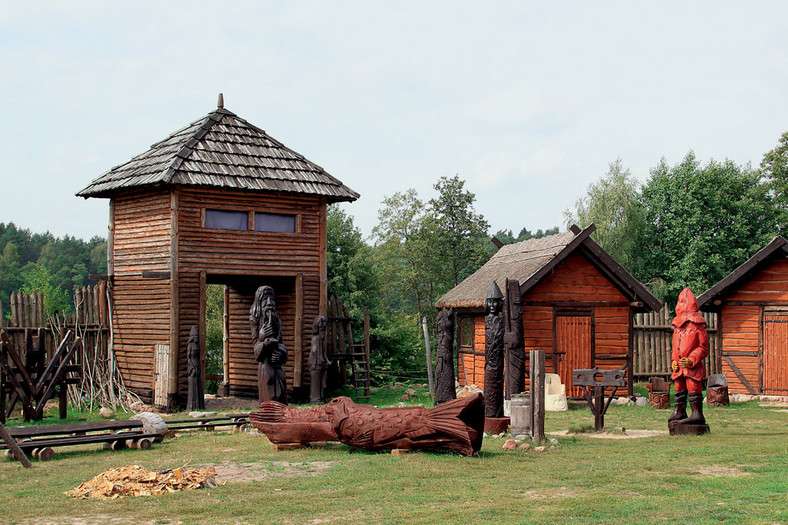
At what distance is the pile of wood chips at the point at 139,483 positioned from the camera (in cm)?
864

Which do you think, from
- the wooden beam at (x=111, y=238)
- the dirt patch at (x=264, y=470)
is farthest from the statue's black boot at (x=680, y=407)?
the wooden beam at (x=111, y=238)

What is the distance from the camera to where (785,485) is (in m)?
8.90

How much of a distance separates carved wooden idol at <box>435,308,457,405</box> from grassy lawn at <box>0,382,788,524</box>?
4234 mm

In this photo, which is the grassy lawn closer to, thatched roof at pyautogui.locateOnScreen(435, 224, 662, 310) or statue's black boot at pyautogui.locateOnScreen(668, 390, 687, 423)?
statue's black boot at pyautogui.locateOnScreen(668, 390, 687, 423)

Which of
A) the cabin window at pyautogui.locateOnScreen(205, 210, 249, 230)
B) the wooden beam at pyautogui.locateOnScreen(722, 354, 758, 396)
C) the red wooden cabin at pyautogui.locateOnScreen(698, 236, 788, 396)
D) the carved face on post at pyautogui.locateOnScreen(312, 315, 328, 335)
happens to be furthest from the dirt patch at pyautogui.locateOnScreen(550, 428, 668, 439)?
the cabin window at pyautogui.locateOnScreen(205, 210, 249, 230)

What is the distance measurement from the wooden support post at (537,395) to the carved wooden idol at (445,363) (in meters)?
4.66

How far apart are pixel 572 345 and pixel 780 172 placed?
26807mm

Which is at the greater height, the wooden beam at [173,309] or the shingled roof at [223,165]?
the shingled roof at [223,165]

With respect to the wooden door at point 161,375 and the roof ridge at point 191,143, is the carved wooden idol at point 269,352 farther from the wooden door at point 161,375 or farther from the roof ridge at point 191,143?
the roof ridge at point 191,143

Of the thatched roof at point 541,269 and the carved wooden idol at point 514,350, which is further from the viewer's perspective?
the thatched roof at point 541,269

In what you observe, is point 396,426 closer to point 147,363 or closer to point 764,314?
point 147,363

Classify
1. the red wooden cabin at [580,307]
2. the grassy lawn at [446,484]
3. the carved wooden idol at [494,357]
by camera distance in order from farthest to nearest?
the red wooden cabin at [580,307], the carved wooden idol at [494,357], the grassy lawn at [446,484]

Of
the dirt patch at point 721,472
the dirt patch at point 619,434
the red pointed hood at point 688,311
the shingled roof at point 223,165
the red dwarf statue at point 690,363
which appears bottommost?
the dirt patch at point 619,434

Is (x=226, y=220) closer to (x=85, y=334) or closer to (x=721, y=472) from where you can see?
(x=85, y=334)
